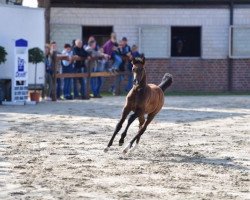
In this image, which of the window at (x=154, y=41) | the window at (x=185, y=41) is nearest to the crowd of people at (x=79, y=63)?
the window at (x=154, y=41)

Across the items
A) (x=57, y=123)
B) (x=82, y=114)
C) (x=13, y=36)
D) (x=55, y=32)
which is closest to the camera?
(x=57, y=123)

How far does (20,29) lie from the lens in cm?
2420

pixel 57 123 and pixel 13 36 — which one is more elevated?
pixel 13 36

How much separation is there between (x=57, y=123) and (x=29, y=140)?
3372 mm

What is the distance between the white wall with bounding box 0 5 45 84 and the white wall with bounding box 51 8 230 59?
7006 millimetres

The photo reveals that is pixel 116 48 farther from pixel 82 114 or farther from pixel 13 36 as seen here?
pixel 82 114

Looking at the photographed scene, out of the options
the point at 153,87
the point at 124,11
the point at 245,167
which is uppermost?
the point at 124,11

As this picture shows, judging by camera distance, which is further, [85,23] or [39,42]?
[85,23]

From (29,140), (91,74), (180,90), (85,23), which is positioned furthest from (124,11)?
(29,140)

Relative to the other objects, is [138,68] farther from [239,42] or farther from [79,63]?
[239,42]

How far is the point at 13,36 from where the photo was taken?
78.3 ft

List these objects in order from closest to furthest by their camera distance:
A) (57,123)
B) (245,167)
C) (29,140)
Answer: (245,167) < (29,140) < (57,123)

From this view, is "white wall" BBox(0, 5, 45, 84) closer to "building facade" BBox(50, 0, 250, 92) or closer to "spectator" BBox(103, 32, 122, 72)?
"spectator" BBox(103, 32, 122, 72)

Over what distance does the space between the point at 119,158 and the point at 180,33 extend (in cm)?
2220
